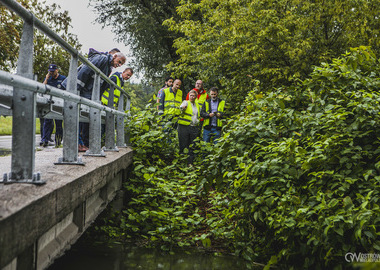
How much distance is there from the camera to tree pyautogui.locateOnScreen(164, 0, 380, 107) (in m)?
8.98

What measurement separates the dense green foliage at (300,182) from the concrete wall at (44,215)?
181 centimetres

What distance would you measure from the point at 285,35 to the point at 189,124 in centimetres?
323

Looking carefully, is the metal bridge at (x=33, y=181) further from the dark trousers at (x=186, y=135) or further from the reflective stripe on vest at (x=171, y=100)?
the reflective stripe on vest at (x=171, y=100)

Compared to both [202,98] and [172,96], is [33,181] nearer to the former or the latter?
[172,96]

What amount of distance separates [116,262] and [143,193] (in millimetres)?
2317

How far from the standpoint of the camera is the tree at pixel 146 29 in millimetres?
17156

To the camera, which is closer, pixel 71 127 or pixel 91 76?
pixel 71 127

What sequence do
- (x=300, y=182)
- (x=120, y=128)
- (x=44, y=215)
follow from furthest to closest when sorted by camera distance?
(x=120, y=128) < (x=300, y=182) < (x=44, y=215)

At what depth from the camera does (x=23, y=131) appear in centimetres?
233

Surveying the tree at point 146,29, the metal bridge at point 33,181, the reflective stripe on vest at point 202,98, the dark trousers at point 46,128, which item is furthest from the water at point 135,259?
the tree at point 146,29

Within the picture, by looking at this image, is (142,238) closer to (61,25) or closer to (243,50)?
(243,50)

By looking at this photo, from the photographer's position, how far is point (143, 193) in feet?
22.7

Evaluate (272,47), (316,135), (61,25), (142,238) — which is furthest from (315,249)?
(61,25)

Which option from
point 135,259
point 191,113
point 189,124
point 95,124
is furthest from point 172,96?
point 135,259
